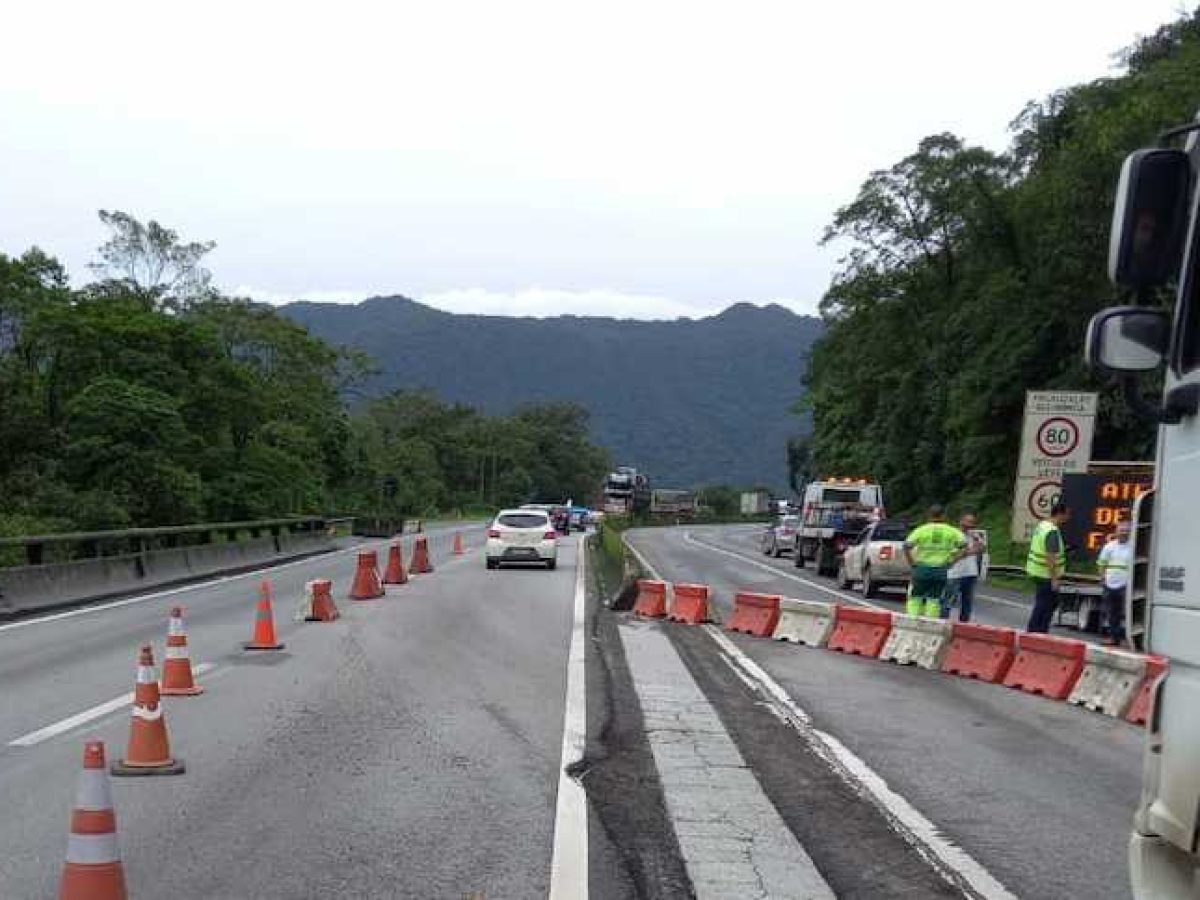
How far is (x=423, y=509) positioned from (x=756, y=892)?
10781 centimetres

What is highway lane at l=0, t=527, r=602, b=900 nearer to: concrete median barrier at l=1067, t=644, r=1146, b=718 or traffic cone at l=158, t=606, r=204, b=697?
traffic cone at l=158, t=606, r=204, b=697

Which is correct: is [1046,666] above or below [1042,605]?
below

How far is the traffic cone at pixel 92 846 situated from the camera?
4.65 meters

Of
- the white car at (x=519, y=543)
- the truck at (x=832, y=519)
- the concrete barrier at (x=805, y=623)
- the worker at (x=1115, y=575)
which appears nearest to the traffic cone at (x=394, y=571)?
the white car at (x=519, y=543)

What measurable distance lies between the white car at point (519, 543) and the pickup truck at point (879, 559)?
302 inches

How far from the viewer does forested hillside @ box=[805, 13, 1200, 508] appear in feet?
→ 124

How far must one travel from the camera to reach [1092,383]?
136ft

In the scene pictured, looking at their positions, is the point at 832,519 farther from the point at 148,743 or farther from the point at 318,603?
the point at 148,743

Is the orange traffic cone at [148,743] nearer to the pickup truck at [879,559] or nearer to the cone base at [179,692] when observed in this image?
the cone base at [179,692]

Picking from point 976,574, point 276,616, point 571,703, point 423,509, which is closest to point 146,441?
point 276,616

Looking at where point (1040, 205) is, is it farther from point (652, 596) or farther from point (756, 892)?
point (756, 892)

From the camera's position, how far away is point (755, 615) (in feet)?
61.6

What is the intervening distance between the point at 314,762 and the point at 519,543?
23.7m

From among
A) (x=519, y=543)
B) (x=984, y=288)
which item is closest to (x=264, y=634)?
(x=519, y=543)
